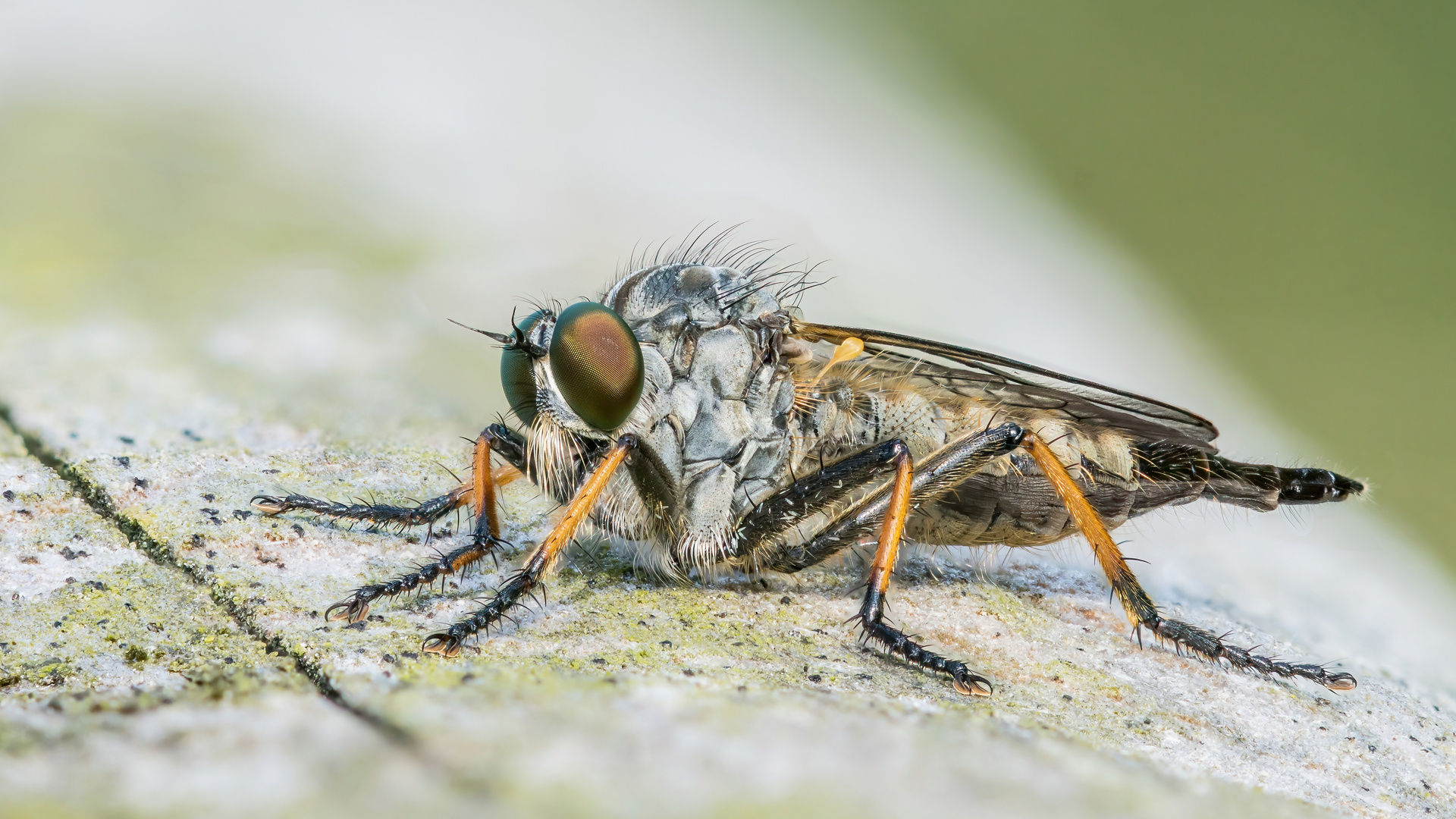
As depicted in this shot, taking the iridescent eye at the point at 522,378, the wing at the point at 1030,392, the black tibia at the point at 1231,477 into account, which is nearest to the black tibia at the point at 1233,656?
the black tibia at the point at 1231,477

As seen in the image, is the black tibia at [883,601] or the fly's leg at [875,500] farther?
the fly's leg at [875,500]

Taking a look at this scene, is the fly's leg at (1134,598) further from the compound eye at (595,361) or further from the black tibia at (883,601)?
the compound eye at (595,361)

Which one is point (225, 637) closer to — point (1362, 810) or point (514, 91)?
point (1362, 810)

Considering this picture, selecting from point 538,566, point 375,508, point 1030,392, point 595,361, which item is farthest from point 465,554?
point 1030,392

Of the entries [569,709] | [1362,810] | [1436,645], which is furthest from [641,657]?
[1436,645]

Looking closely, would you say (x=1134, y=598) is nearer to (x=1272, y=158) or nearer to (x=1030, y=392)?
(x=1030, y=392)

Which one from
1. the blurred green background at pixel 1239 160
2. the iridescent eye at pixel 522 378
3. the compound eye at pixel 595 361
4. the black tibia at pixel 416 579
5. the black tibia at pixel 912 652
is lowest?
the black tibia at pixel 416 579

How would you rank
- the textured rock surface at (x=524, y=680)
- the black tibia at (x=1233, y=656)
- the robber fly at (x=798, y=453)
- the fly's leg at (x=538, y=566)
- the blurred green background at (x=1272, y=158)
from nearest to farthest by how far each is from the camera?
the textured rock surface at (x=524, y=680), the fly's leg at (x=538, y=566), the robber fly at (x=798, y=453), the black tibia at (x=1233, y=656), the blurred green background at (x=1272, y=158)
